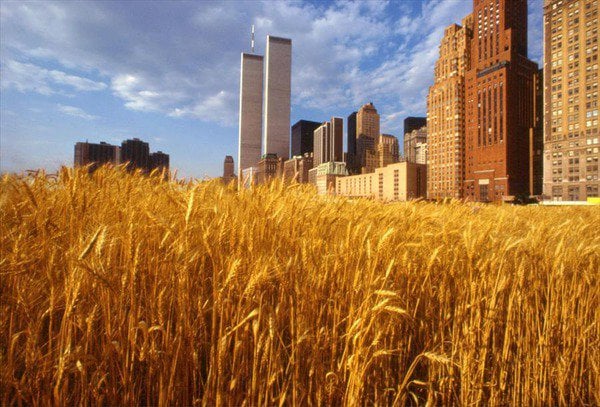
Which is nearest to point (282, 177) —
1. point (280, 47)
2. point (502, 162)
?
point (502, 162)

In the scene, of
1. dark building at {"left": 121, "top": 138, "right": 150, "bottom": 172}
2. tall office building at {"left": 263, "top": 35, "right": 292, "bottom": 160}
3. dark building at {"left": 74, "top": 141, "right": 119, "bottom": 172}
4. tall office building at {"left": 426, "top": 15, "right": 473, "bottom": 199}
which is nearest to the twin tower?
tall office building at {"left": 263, "top": 35, "right": 292, "bottom": 160}

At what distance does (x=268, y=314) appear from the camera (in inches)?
70.0

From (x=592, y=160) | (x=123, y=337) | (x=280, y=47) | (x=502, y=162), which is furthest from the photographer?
(x=280, y=47)

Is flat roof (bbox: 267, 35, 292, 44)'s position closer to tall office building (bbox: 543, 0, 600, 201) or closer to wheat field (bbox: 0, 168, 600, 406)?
tall office building (bbox: 543, 0, 600, 201)

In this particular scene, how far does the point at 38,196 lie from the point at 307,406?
9.11ft

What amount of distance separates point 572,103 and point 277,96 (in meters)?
120

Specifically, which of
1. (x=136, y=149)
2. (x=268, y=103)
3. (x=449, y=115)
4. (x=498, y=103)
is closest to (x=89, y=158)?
(x=136, y=149)

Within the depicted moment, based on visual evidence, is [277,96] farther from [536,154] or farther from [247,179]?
[247,179]

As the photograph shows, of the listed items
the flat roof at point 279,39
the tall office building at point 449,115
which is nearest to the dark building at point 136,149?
the tall office building at point 449,115

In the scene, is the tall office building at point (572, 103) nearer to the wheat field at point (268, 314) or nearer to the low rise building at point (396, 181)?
the low rise building at point (396, 181)

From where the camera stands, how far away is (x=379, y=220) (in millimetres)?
3387

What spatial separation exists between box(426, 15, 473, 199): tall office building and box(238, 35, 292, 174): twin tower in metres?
66.2

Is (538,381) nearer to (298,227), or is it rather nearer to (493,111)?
(298,227)

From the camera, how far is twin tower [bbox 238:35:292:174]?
147625 millimetres
